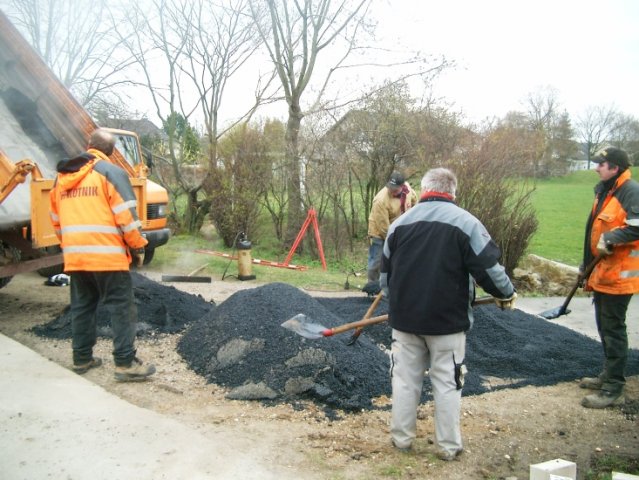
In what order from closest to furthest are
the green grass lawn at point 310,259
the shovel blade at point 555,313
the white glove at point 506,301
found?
the white glove at point 506,301 → the shovel blade at point 555,313 → the green grass lawn at point 310,259

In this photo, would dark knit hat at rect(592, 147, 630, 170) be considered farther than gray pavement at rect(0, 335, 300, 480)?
Yes

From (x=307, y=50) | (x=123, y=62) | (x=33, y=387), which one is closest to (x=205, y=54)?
(x=123, y=62)

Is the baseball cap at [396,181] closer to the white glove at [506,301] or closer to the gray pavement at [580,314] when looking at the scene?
the gray pavement at [580,314]

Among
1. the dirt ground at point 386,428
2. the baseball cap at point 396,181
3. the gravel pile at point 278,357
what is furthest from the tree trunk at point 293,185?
the dirt ground at point 386,428

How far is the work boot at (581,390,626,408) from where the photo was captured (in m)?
4.44

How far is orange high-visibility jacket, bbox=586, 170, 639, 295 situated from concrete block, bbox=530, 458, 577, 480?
2.01 meters

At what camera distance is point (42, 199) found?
19.1ft

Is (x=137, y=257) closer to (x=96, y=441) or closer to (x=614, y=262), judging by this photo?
(x=96, y=441)

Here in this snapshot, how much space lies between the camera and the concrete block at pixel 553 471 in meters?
2.85

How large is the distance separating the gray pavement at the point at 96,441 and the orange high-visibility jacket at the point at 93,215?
0.92m

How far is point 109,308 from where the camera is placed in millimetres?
4492

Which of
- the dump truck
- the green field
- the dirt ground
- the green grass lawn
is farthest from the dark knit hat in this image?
the green field

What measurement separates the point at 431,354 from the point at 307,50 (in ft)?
41.2

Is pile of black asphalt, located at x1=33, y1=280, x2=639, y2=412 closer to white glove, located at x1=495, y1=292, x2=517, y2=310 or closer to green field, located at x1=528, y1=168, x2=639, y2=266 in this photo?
white glove, located at x1=495, y1=292, x2=517, y2=310
